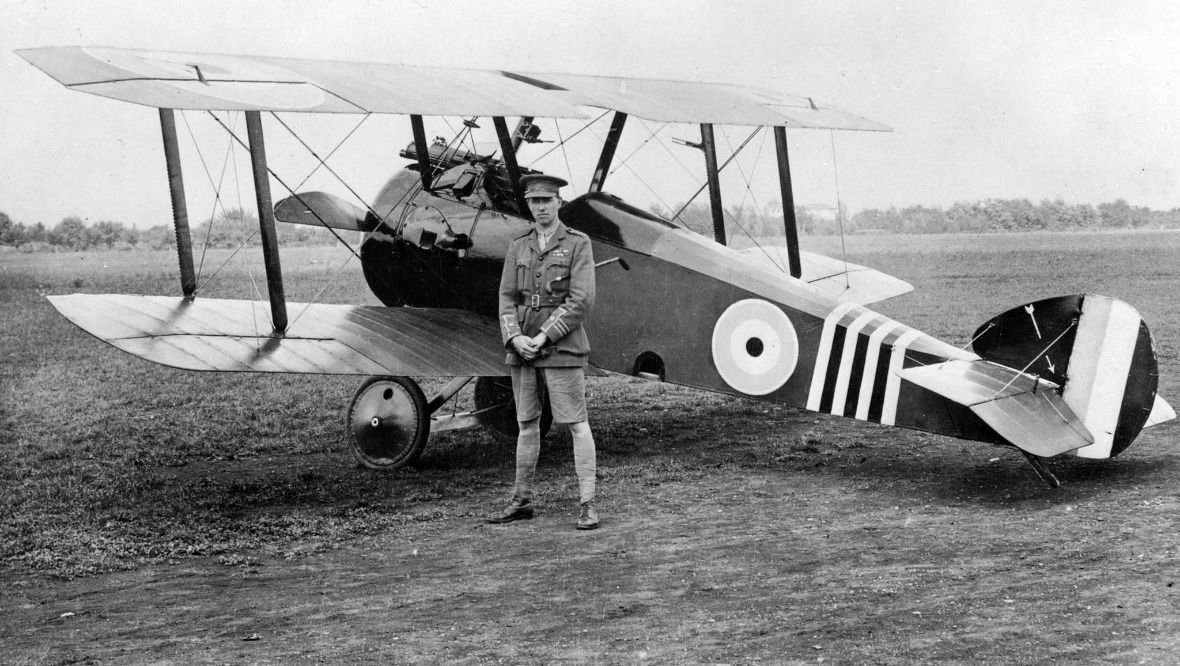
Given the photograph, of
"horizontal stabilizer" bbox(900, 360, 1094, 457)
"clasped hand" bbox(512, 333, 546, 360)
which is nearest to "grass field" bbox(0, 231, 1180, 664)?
"horizontal stabilizer" bbox(900, 360, 1094, 457)

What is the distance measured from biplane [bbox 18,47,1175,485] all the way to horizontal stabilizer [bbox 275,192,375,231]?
0.7 inches

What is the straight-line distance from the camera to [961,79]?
108 ft

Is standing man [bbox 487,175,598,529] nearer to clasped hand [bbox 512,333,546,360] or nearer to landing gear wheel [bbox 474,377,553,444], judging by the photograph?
clasped hand [bbox 512,333,546,360]

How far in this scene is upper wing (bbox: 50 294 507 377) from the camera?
607cm

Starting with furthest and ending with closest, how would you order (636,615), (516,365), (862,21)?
(862,21) < (516,365) < (636,615)

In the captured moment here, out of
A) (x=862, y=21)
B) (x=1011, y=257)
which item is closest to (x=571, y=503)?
(x=1011, y=257)

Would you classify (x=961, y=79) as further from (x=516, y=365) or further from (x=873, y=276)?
(x=516, y=365)

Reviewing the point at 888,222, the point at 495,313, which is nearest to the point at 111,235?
the point at 888,222

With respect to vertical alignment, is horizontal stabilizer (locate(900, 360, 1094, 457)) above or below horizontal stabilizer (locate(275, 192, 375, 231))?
below

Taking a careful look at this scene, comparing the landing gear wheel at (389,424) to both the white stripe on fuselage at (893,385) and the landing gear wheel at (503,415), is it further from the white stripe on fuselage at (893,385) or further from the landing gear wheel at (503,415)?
the white stripe on fuselage at (893,385)

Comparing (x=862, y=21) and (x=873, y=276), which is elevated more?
(x=862, y=21)

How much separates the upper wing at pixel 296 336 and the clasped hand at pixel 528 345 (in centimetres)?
120

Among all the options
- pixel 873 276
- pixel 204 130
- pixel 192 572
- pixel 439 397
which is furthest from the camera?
pixel 204 130

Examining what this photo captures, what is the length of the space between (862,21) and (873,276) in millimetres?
23892
